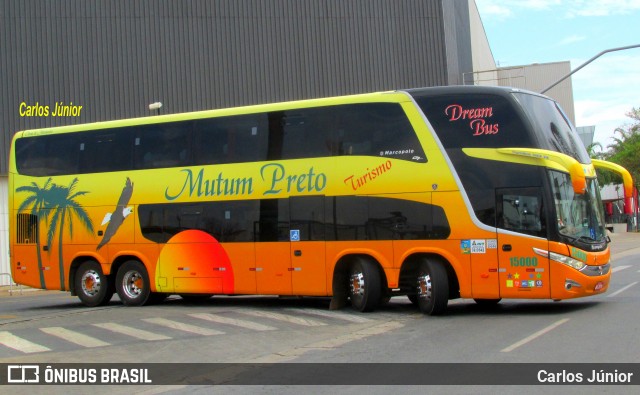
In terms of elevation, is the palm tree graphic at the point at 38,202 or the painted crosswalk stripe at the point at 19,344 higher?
the palm tree graphic at the point at 38,202

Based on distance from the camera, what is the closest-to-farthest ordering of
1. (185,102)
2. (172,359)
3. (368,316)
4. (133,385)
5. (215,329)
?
1. (133,385)
2. (172,359)
3. (215,329)
4. (368,316)
5. (185,102)

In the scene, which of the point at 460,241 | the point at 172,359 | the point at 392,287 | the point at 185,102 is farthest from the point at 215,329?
the point at 185,102

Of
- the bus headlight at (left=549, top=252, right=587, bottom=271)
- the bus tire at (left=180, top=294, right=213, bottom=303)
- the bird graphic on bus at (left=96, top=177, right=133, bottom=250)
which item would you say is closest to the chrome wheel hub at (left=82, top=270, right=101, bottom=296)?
the bird graphic on bus at (left=96, top=177, right=133, bottom=250)

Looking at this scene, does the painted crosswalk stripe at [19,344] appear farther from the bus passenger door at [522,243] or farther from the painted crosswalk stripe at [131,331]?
the bus passenger door at [522,243]

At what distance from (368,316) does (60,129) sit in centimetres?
955

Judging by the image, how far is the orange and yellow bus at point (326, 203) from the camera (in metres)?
13.5

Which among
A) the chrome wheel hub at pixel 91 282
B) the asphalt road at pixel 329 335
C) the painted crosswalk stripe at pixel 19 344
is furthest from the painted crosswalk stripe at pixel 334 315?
the painted crosswalk stripe at pixel 19 344

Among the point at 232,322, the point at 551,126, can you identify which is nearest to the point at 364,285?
the point at 232,322

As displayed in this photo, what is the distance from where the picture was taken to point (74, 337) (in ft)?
41.3

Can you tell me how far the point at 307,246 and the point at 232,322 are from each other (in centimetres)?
241

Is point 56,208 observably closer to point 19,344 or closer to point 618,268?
point 19,344

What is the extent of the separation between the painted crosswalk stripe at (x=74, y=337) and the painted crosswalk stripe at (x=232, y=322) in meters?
2.63

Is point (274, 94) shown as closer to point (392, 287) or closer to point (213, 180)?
point (213, 180)

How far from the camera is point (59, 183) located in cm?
1855
